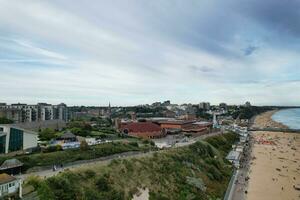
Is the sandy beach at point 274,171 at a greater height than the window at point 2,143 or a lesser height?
lesser

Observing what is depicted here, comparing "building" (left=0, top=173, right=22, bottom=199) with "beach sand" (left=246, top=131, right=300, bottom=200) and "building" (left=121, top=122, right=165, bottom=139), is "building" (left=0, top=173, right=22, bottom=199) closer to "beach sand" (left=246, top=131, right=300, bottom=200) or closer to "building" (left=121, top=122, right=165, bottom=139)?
"beach sand" (left=246, top=131, right=300, bottom=200)

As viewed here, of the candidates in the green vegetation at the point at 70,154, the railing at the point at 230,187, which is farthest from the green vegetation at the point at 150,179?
the green vegetation at the point at 70,154

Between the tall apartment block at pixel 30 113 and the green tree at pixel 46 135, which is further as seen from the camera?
the tall apartment block at pixel 30 113

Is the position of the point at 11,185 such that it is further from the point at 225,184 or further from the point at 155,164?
the point at 225,184

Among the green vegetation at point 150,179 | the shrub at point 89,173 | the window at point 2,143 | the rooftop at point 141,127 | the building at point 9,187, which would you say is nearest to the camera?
the building at point 9,187

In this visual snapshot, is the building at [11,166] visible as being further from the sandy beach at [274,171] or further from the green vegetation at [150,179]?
the sandy beach at [274,171]

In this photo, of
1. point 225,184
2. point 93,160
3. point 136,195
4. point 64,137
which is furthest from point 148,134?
point 136,195
